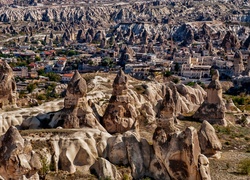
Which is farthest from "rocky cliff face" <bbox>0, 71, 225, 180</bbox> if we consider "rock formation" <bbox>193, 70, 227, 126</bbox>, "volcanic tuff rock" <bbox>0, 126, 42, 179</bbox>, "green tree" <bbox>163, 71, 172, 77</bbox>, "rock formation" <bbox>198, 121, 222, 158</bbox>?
"green tree" <bbox>163, 71, 172, 77</bbox>

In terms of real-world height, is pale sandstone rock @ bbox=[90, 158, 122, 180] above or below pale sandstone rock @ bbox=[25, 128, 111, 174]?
below

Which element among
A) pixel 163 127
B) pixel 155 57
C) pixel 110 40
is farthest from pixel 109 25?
pixel 163 127

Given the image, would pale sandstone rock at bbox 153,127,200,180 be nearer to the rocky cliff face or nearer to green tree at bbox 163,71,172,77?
the rocky cliff face

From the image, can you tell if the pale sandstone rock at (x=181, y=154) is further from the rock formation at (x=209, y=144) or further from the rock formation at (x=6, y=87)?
the rock formation at (x=6, y=87)

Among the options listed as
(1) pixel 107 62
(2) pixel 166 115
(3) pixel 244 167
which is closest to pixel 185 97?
(2) pixel 166 115

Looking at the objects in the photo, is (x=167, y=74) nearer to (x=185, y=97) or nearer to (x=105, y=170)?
(x=185, y=97)

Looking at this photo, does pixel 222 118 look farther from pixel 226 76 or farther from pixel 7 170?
pixel 226 76

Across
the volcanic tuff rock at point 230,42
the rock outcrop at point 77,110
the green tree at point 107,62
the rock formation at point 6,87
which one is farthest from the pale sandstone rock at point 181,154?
the volcanic tuff rock at point 230,42
